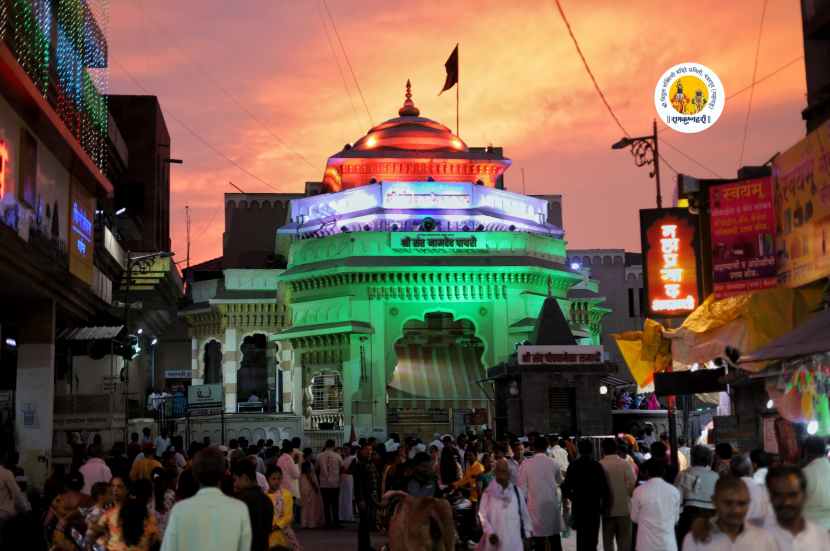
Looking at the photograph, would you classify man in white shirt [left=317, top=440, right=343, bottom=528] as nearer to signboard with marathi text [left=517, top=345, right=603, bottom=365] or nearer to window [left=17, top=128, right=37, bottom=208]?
window [left=17, top=128, right=37, bottom=208]

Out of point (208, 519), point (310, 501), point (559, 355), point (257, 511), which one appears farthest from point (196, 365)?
point (208, 519)

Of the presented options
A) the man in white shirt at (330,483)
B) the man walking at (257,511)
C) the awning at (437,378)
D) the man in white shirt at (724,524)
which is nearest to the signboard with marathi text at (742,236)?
the man in white shirt at (330,483)

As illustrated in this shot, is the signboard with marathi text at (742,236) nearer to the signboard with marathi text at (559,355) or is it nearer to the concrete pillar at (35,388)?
the signboard with marathi text at (559,355)

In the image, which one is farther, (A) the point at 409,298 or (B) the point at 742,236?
(A) the point at 409,298

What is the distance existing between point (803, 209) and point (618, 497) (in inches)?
273

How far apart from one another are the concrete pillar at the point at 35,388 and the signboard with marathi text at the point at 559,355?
45.6 feet

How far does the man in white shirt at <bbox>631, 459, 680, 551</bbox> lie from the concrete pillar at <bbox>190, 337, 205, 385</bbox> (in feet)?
169

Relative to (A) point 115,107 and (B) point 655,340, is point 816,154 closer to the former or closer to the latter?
(B) point 655,340

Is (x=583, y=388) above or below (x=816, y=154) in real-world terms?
below

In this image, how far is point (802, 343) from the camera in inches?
528

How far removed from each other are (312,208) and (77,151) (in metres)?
35.5

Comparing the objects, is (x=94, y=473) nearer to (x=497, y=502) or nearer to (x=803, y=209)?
(x=497, y=502)

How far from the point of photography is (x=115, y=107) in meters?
60.9

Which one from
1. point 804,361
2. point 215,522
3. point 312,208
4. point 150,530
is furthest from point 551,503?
point 312,208
